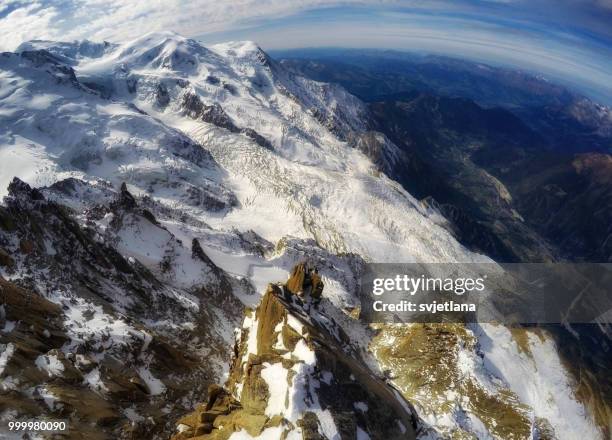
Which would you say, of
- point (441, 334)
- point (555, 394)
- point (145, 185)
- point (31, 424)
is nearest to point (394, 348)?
point (441, 334)

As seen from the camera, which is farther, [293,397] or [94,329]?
[94,329]

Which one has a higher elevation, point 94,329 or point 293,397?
point 94,329

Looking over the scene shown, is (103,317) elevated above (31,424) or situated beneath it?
elevated above

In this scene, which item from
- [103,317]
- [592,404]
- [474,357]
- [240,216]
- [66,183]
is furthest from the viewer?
[240,216]

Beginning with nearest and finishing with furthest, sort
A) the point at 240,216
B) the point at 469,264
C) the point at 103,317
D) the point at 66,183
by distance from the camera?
1. the point at 103,317
2. the point at 66,183
3. the point at 240,216
4. the point at 469,264

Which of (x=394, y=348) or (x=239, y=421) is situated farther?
(x=394, y=348)

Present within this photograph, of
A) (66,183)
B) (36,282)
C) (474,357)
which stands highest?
(66,183)

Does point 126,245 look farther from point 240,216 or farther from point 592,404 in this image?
point 240,216
